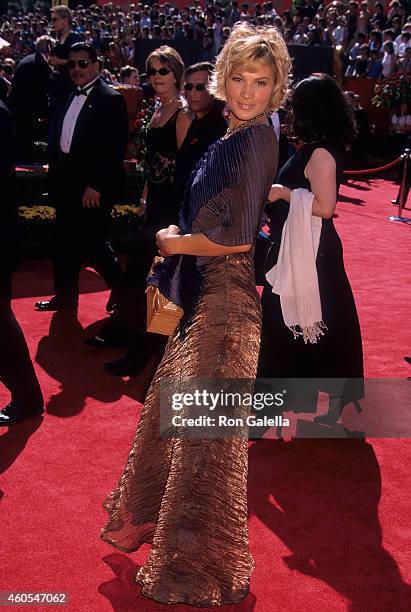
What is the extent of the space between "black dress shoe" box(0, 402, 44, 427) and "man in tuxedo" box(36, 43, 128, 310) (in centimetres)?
192

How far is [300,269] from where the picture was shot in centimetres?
425

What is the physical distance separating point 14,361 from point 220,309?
1837mm

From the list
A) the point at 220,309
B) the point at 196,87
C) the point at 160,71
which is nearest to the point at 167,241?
the point at 220,309

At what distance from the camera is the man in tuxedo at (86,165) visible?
6.23 m

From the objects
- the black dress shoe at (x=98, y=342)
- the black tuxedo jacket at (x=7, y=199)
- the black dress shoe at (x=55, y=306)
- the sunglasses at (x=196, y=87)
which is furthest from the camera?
the black dress shoe at (x=55, y=306)

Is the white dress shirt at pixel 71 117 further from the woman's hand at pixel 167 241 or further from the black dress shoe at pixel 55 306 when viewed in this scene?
the woman's hand at pixel 167 241

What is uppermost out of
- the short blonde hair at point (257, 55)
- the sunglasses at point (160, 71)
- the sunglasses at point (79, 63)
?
the short blonde hair at point (257, 55)

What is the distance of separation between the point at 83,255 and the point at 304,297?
2.65m

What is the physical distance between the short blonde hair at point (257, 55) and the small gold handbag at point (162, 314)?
2.47ft

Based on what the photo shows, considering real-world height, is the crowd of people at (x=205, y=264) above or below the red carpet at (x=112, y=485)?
above

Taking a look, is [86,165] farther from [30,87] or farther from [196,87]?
[30,87]

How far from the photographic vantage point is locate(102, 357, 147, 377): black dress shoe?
5.24m

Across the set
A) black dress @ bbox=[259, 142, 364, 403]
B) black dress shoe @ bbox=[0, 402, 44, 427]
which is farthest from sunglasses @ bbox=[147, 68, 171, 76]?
black dress shoe @ bbox=[0, 402, 44, 427]

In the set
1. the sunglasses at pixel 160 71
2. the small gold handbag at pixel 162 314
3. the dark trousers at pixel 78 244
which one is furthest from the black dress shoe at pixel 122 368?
the small gold handbag at pixel 162 314
